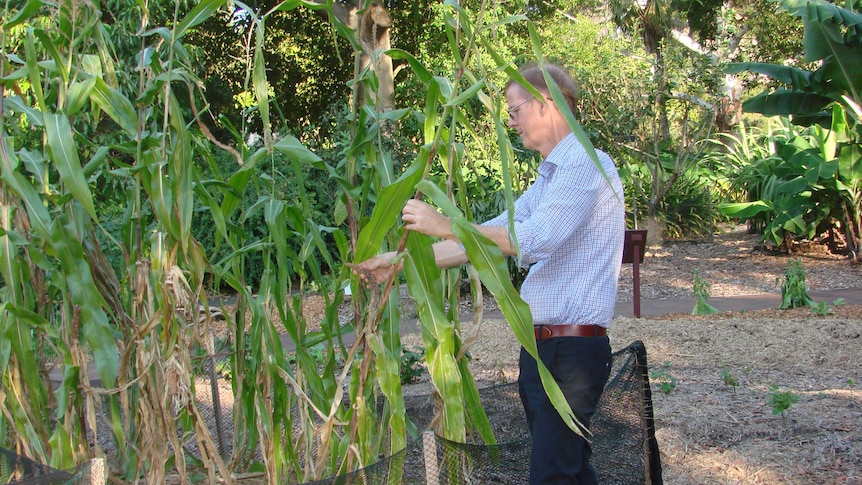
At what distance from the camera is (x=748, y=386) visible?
15.3ft

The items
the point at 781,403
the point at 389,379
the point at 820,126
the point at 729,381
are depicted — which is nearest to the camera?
the point at 389,379

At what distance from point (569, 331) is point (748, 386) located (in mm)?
2840

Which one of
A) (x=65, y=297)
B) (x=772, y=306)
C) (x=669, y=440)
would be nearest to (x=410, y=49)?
(x=772, y=306)

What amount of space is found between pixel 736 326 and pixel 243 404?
15.5 ft

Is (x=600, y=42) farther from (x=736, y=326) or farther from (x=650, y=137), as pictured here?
(x=736, y=326)

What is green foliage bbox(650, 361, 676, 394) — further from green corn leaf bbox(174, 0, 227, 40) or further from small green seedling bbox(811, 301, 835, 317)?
green corn leaf bbox(174, 0, 227, 40)

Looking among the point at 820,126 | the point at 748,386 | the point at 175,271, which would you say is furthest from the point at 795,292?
the point at 175,271

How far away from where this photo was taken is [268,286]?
251 cm

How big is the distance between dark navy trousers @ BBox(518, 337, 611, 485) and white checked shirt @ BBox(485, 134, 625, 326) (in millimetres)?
76

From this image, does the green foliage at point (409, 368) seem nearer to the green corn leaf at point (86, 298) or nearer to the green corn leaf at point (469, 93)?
the green corn leaf at point (86, 298)

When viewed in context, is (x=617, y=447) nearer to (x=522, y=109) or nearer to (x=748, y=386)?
(x=522, y=109)

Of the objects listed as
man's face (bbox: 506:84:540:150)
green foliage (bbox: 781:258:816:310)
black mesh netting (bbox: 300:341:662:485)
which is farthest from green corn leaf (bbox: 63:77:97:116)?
green foliage (bbox: 781:258:816:310)

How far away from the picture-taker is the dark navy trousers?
88.4 inches

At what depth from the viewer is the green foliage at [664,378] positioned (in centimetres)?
438
